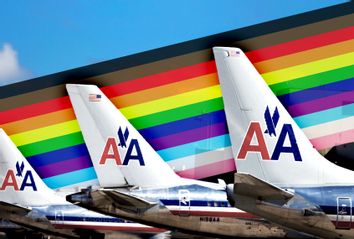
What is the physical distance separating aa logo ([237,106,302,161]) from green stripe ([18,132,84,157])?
17.9 meters

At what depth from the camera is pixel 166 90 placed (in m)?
29.3

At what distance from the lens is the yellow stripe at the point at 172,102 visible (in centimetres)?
2860

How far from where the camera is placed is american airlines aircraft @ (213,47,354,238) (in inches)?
595

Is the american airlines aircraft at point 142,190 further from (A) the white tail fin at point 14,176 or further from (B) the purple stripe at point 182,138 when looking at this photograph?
(A) the white tail fin at point 14,176

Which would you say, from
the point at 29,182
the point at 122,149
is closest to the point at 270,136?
the point at 122,149

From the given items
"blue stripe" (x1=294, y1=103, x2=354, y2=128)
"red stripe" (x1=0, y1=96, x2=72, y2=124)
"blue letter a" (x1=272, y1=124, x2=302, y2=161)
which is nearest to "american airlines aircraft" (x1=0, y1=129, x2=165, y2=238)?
"red stripe" (x1=0, y1=96, x2=72, y2=124)

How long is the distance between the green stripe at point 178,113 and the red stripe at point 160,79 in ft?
3.64

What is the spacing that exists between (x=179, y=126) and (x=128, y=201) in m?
8.04

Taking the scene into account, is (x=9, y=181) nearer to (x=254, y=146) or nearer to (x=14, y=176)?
(x=14, y=176)

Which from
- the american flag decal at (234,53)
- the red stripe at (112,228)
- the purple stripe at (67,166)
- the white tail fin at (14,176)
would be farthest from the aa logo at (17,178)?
the american flag decal at (234,53)

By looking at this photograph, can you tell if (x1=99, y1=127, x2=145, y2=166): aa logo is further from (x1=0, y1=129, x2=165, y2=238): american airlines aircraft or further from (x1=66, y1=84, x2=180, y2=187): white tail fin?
(x1=0, y1=129, x2=165, y2=238): american airlines aircraft

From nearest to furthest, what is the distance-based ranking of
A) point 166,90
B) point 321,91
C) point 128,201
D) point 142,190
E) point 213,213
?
point 128,201
point 213,213
point 142,190
point 321,91
point 166,90

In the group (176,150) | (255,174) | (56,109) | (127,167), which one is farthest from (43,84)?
(255,174)

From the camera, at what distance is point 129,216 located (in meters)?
21.7
